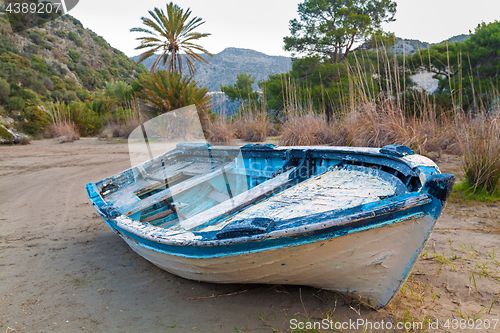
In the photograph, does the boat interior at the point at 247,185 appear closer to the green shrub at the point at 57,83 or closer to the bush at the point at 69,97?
the bush at the point at 69,97

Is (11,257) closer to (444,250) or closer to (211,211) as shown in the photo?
(211,211)

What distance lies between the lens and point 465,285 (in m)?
2.08

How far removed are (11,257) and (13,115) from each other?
28491 mm

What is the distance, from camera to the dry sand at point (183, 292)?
1.85 m

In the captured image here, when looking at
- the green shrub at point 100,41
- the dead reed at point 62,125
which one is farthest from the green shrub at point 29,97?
the green shrub at point 100,41

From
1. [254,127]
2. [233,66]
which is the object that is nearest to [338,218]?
[254,127]

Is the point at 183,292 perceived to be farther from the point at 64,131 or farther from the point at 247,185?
the point at 64,131

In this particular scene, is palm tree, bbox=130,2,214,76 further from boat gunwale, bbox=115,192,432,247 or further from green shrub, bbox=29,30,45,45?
green shrub, bbox=29,30,45,45

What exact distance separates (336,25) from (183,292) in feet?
59.2

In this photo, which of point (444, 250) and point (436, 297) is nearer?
point (436, 297)

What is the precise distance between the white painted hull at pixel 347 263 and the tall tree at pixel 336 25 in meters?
16.0

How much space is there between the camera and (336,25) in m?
17.0

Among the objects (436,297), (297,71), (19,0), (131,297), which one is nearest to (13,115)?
(297,71)

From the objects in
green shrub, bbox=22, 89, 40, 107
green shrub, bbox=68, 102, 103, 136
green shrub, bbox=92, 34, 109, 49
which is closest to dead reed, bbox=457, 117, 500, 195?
green shrub, bbox=68, 102, 103, 136
